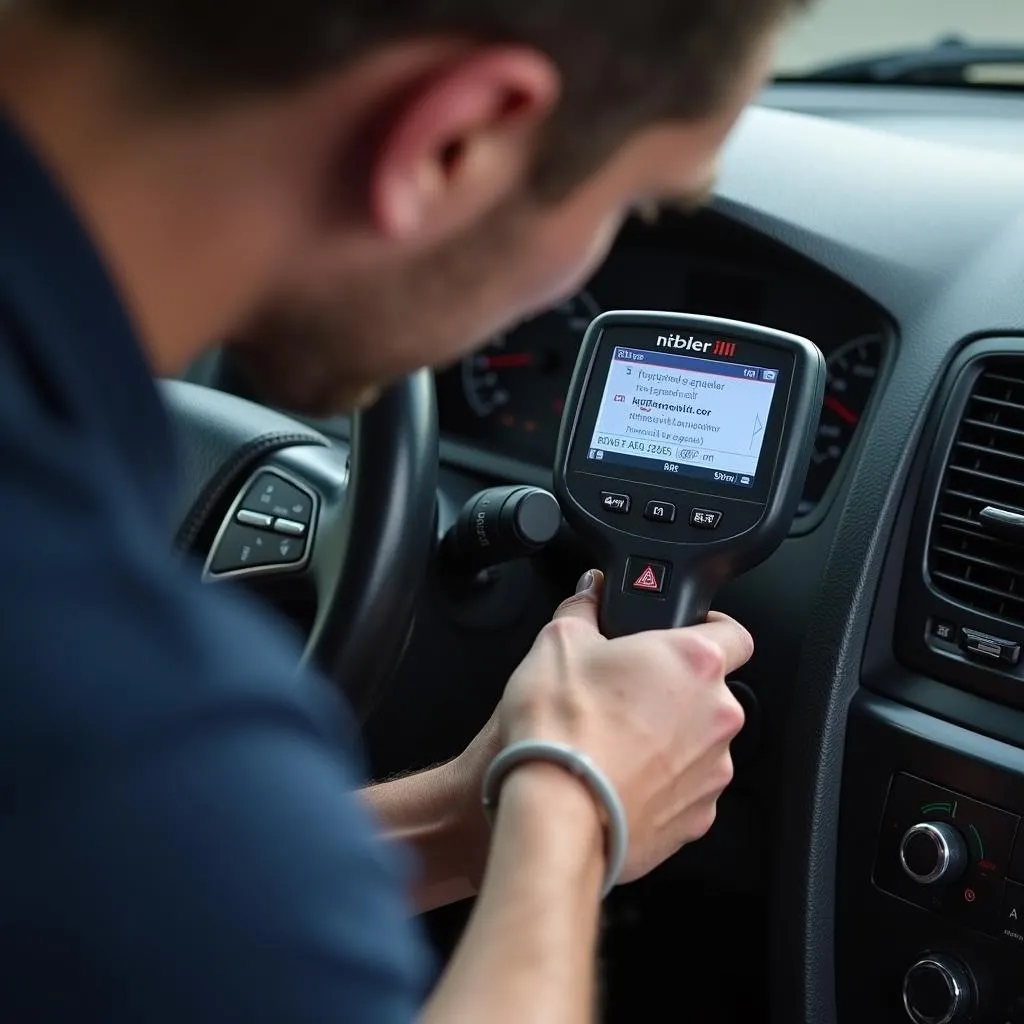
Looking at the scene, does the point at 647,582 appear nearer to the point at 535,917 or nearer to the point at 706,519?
the point at 706,519

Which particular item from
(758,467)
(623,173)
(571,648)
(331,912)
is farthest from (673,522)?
(331,912)

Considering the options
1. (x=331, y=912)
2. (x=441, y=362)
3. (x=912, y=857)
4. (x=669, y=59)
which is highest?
(x=669, y=59)

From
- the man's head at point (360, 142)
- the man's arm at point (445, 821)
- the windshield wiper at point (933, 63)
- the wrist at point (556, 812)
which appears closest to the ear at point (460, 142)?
the man's head at point (360, 142)

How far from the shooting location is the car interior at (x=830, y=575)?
1.19 m

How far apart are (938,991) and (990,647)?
27 cm

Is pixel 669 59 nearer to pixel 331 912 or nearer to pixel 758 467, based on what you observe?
pixel 331 912

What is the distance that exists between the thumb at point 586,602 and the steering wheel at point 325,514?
133 millimetres

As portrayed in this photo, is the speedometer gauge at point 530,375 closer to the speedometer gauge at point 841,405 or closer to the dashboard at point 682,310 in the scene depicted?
the dashboard at point 682,310

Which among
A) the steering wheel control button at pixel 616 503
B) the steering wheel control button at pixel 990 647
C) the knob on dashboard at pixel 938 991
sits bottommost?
the knob on dashboard at pixel 938 991

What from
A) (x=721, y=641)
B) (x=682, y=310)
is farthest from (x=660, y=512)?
(x=682, y=310)

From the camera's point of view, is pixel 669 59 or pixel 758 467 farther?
pixel 758 467

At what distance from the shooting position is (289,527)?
1254 millimetres

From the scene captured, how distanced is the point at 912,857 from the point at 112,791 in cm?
87

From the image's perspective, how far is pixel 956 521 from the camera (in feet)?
4.03
